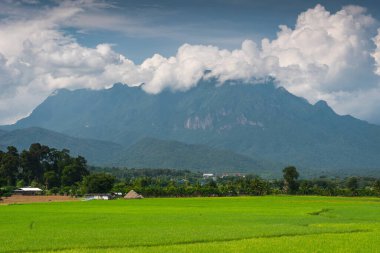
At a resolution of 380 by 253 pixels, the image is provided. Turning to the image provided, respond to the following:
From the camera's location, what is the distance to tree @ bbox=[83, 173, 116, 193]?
12800 cm


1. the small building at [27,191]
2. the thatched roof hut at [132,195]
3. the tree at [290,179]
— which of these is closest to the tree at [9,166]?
the small building at [27,191]

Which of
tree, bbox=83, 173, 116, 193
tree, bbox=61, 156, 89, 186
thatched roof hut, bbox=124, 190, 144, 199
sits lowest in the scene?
thatched roof hut, bbox=124, 190, 144, 199

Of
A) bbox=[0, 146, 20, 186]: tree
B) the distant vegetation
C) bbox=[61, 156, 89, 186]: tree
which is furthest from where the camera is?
bbox=[61, 156, 89, 186]: tree

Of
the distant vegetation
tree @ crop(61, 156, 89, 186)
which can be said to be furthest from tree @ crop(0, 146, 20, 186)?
tree @ crop(61, 156, 89, 186)

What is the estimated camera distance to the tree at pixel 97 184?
12800 centimetres

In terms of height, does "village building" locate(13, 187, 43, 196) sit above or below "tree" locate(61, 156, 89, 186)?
below

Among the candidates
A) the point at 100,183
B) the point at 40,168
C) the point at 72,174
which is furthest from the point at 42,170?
the point at 100,183

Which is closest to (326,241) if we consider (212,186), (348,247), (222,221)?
(348,247)

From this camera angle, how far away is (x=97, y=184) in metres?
129

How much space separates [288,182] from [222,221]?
89710 millimetres

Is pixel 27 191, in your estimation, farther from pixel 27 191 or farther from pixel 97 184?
pixel 97 184

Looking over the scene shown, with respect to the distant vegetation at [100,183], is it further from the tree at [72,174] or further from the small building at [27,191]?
the small building at [27,191]

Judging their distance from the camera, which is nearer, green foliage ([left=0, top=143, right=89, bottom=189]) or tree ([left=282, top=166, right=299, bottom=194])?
tree ([left=282, top=166, right=299, bottom=194])

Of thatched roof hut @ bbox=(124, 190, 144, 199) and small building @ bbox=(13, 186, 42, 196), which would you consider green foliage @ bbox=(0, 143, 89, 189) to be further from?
thatched roof hut @ bbox=(124, 190, 144, 199)
